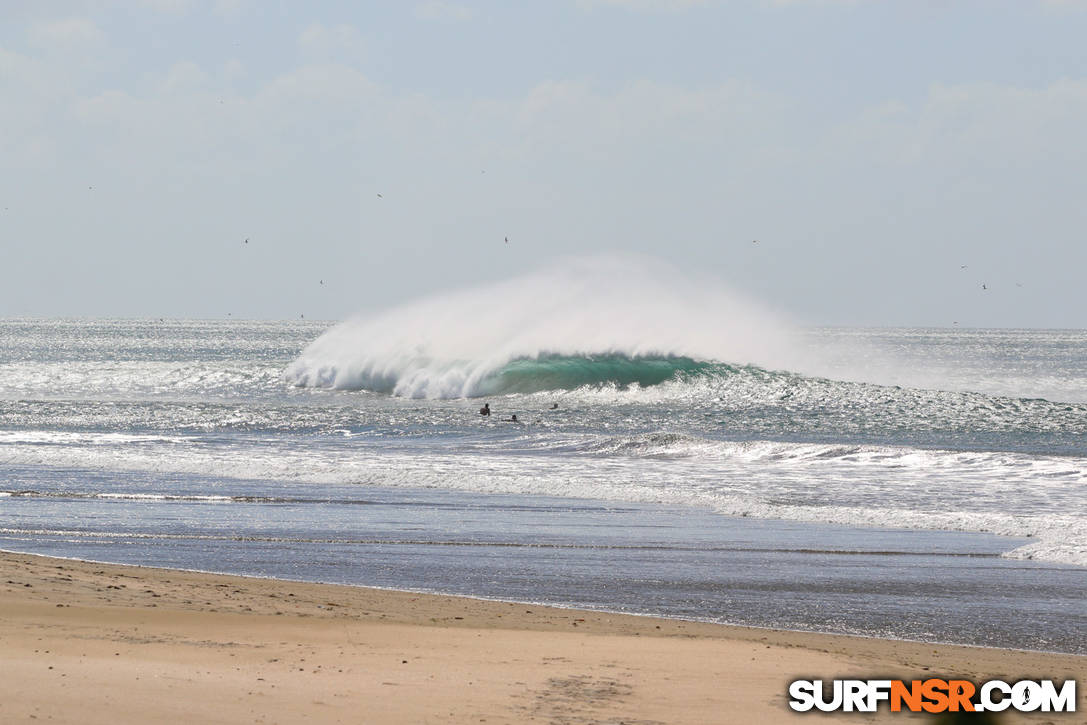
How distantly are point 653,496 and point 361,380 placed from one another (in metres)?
31.9

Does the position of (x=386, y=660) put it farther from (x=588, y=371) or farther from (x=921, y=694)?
(x=588, y=371)

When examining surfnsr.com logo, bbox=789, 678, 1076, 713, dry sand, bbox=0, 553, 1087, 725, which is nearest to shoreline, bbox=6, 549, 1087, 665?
dry sand, bbox=0, 553, 1087, 725

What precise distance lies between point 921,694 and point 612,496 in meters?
10.7

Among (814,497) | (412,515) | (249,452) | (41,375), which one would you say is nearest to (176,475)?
(249,452)

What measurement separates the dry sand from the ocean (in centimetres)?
101

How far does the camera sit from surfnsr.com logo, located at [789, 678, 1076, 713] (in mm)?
6375

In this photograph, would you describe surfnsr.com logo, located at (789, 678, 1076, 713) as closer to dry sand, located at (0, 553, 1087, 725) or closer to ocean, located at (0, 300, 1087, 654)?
dry sand, located at (0, 553, 1087, 725)

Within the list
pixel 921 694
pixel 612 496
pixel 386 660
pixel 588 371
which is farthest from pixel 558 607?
pixel 588 371

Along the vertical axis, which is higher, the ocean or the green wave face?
the green wave face

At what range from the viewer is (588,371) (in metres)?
46.7

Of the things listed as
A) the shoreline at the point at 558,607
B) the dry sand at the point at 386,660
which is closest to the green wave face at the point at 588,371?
the shoreline at the point at 558,607

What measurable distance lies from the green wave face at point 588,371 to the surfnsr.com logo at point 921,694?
3799 centimetres

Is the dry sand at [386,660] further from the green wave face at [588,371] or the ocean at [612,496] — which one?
the green wave face at [588,371]

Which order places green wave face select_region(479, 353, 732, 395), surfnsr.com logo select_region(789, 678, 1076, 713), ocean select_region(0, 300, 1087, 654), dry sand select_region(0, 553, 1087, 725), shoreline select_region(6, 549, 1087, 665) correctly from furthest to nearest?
green wave face select_region(479, 353, 732, 395) < ocean select_region(0, 300, 1087, 654) < shoreline select_region(6, 549, 1087, 665) < surfnsr.com logo select_region(789, 678, 1076, 713) < dry sand select_region(0, 553, 1087, 725)
